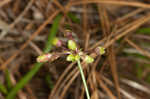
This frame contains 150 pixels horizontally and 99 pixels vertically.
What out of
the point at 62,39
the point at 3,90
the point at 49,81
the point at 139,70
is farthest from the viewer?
the point at 139,70

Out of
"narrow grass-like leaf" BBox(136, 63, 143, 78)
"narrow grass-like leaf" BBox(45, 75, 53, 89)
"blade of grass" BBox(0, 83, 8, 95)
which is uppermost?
"blade of grass" BBox(0, 83, 8, 95)

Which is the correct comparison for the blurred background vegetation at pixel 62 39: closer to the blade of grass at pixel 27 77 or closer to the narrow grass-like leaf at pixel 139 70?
the blade of grass at pixel 27 77

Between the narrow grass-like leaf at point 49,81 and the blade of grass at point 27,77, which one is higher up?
the blade of grass at point 27,77

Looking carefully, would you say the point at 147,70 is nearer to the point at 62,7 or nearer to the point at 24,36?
the point at 62,7

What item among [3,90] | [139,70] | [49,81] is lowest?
[139,70]

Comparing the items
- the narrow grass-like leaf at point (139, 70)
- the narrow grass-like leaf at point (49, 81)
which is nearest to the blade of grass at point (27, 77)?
the narrow grass-like leaf at point (49, 81)

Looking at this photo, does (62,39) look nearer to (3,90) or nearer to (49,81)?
(49,81)

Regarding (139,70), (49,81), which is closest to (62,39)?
(49,81)

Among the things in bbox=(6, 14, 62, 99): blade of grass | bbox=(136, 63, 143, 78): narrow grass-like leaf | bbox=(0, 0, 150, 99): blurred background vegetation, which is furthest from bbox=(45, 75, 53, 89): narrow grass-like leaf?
bbox=(136, 63, 143, 78): narrow grass-like leaf

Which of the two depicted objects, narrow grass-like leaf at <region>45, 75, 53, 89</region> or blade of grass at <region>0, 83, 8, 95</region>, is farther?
narrow grass-like leaf at <region>45, 75, 53, 89</region>

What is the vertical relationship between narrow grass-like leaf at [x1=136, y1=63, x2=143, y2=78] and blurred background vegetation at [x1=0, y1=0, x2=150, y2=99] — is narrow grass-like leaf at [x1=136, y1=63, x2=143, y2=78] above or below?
below

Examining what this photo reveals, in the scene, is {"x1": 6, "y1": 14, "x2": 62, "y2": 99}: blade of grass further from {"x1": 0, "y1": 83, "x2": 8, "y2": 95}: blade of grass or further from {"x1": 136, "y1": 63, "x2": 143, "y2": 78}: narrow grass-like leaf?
{"x1": 136, "y1": 63, "x2": 143, "y2": 78}: narrow grass-like leaf

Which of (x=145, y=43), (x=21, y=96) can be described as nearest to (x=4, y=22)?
(x=21, y=96)
